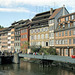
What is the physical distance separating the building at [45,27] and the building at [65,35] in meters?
3.19

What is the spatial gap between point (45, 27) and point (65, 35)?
1405 cm

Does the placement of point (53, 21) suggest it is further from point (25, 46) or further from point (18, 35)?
point (18, 35)

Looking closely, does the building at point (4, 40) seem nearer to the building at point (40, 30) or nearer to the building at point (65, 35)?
the building at point (40, 30)

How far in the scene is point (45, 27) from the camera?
2859 inches

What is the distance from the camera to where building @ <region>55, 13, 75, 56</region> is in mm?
57938

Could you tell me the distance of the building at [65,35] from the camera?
5794 centimetres

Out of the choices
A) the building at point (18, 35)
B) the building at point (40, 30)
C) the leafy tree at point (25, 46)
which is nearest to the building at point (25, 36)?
the leafy tree at point (25, 46)

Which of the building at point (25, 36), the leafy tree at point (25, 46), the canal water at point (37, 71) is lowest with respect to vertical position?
the canal water at point (37, 71)

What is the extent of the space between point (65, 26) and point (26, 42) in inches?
1084

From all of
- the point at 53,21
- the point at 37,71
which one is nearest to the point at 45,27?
the point at 53,21

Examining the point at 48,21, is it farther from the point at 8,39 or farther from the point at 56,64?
the point at 8,39

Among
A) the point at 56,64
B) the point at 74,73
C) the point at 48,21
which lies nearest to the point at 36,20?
the point at 48,21

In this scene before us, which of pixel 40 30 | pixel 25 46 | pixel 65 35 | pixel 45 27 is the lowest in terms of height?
pixel 25 46

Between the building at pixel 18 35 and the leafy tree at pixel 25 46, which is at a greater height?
the building at pixel 18 35
